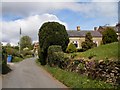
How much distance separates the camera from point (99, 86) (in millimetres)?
15219

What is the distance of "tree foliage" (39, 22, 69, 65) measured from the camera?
37.4 metres

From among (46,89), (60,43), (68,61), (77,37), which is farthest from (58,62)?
(77,37)

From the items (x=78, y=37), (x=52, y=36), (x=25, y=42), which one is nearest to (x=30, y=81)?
(x=52, y=36)

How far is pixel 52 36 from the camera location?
1478 inches

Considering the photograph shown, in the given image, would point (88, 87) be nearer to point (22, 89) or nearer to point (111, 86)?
point (111, 86)

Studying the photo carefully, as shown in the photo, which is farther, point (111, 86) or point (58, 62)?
point (58, 62)

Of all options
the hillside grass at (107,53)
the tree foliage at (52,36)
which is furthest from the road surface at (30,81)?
the tree foliage at (52,36)

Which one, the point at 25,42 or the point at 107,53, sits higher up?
the point at 107,53

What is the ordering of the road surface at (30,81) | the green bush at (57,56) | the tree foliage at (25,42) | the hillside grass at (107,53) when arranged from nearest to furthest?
the hillside grass at (107,53) < the road surface at (30,81) < the green bush at (57,56) < the tree foliage at (25,42)

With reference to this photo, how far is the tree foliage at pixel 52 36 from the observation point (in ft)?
123

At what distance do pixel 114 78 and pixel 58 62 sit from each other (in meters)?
14.1

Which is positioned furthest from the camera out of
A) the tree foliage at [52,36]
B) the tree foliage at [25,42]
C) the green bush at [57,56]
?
the tree foliage at [25,42]

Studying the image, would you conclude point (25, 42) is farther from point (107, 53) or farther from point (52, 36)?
point (107, 53)

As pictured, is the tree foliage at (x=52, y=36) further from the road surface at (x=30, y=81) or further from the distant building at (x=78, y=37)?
the distant building at (x=78, y=37)
